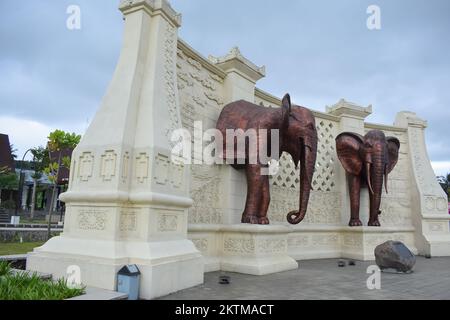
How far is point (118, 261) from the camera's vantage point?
12.9 feet

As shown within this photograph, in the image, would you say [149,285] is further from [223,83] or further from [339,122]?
[339,122]

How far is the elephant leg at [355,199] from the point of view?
30.2ft

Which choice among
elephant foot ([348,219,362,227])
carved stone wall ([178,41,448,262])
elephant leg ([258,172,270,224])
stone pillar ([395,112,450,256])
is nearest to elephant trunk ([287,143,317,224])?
elephant leg ([258,172,270,224])

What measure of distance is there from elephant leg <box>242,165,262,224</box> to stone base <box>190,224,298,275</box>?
22 cm

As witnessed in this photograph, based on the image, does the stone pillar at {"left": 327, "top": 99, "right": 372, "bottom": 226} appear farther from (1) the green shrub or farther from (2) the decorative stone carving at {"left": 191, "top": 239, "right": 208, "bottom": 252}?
(1) the green shrub

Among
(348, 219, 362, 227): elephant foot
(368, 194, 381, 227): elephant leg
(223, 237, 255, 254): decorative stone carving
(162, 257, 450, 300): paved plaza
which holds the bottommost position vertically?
(162, 257, 450, 300): paved plaza

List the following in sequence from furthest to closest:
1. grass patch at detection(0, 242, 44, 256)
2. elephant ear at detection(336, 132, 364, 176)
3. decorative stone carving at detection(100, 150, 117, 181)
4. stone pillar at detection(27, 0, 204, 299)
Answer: elephant ear at detection(336, 132, 364, 176), grass patch at detection(0, 242, 44, 256), decorative stone carving at detection(100, 150, 117, 181), stone pillar at detection(27, 0, 204, 299)

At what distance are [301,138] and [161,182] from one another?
11.0ft

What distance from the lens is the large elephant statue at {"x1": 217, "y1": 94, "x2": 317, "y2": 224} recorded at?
20.9ft

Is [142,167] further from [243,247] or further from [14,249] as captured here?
[14,249]

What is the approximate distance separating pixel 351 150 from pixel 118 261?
7.05 meters

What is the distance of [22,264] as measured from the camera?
5.23m

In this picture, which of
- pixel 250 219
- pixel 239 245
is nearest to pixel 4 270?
pixel 239 245

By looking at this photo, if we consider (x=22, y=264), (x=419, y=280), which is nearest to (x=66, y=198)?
(x=22, y=264)
